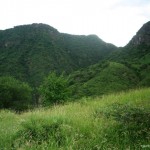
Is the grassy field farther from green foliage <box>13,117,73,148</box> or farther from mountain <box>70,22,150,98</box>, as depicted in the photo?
mountain <box>70,22,150,98</box>

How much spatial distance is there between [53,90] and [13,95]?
22.0 metres

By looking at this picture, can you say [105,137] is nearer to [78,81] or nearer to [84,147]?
[84,147]

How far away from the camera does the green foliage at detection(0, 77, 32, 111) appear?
223 feet

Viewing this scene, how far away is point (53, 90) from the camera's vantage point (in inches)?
2072

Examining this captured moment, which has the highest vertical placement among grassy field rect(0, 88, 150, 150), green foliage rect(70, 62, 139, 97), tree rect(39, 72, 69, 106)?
grassy field rect(0, 88, 150, 150)

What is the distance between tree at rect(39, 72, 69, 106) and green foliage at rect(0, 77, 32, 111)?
14.6 m

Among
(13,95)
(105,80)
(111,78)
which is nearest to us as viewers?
(13,95)

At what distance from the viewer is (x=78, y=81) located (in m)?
146

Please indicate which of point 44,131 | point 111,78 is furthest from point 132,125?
point 111,78

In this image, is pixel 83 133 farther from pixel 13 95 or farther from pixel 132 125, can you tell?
pixel 13 95

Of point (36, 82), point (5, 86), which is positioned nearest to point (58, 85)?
point (5, 86)

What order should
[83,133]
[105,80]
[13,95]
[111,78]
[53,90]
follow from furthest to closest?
1. [111,78]
2. [105,80]
3. [13,95]
4. [53,90]
5. [83,133]

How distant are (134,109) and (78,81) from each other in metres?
139

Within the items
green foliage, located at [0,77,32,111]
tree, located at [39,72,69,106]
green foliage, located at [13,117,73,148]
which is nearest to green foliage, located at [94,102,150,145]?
green foliage, located at [13,117,73,148]
